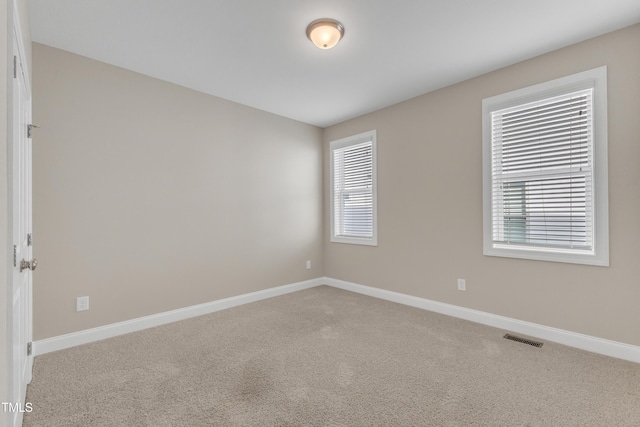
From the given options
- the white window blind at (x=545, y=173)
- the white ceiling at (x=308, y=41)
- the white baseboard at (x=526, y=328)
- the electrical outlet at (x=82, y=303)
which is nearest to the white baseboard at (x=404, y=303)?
the white baseboard at (x=526, y=328)

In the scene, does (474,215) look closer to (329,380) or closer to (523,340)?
(523,340)

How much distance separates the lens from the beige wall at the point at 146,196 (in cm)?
258

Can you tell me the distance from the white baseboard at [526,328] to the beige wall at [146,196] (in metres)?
1.67

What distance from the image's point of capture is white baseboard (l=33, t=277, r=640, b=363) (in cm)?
245

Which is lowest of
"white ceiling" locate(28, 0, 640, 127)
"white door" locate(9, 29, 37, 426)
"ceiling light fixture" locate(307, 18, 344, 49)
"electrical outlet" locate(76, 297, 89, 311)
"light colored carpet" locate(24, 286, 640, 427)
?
"light colored carpet" locate(24, 286, 640, 427)

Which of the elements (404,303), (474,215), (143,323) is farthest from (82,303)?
(474,215)

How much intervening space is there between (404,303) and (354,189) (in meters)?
1.77

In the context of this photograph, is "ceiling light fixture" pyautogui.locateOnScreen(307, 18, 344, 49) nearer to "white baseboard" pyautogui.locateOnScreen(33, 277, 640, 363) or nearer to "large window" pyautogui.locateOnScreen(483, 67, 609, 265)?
"large window" pyautogui.locateOnScreen(483, 67, 609, 265)

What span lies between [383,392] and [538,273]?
75.8 inches

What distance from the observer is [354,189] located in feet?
14.9

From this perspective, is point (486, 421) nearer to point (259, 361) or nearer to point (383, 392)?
point (383, 392)

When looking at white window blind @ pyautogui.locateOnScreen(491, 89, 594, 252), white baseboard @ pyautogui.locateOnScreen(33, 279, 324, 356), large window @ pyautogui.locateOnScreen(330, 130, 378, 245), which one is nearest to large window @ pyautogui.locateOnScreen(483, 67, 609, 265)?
white window blind @ pyautogui.locateOnScreen(491, 89, 594, 252)

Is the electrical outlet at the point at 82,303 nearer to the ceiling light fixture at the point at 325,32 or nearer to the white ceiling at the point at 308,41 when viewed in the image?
the white ceiling at the point at 308,41

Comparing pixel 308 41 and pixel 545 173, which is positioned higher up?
pixel 308 41
